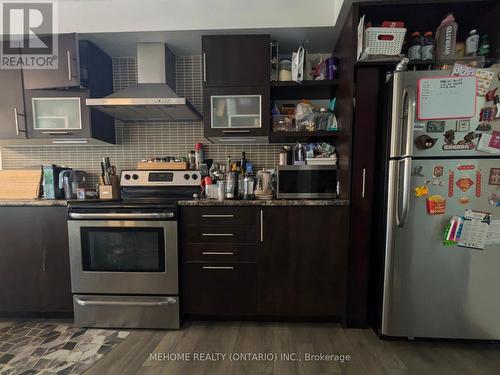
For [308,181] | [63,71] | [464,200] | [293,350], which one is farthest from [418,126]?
[63,71]

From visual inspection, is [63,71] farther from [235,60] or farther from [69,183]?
[235,60]

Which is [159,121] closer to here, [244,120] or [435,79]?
[244,120]

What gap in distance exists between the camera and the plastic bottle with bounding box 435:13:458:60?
1.47 m

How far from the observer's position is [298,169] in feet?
5.92

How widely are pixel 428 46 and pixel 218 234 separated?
1879 millimetres

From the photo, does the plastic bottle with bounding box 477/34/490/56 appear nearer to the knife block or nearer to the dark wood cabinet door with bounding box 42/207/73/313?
the knife block

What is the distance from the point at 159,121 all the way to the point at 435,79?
7.06 ft

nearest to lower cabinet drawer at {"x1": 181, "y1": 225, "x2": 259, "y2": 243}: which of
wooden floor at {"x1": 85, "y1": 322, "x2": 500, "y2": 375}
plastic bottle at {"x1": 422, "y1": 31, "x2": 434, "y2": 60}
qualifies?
wooden floor at {"x1": 85, "y1": 322, "x2": 500, "y2": 375}

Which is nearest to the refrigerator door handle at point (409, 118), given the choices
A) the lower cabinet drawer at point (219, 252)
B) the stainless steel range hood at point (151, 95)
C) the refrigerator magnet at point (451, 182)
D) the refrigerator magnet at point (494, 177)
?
the refrigerator magnet at point (451, 182)

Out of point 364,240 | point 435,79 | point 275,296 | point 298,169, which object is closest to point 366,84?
point 435,79

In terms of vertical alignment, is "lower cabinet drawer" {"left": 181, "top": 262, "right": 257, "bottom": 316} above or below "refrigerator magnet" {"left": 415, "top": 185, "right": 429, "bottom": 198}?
below

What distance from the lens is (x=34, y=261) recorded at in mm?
1734

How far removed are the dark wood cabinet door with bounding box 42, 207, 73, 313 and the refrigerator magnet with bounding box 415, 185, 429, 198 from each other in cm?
238

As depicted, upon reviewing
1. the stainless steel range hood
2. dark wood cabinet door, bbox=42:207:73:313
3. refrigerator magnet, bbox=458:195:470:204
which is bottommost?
dark wood cabinet door, bbox=42:207:73:313
